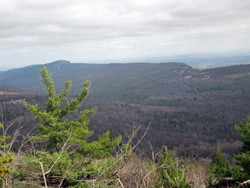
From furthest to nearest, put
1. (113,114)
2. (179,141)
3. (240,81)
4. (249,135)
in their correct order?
(240,81) → (113,114) → (179,141) → (249,135)

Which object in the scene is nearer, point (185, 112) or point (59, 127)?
point (59, 127)

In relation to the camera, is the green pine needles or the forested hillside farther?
the forested hillside

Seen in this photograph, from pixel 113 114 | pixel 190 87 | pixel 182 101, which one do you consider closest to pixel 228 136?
pixel 113 114

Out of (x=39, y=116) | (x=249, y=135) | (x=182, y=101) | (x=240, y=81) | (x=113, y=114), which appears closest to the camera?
(x=39, y=116)

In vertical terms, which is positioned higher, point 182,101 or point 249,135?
point 249,135

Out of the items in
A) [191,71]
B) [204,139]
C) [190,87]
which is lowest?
[204,139]

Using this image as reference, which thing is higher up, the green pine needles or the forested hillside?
the green pine needles

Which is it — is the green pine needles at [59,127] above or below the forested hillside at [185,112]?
above

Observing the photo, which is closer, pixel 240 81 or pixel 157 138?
pixel 157 138

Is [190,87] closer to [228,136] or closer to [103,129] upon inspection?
[228,136]

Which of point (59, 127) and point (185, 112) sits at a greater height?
point (59, 127)

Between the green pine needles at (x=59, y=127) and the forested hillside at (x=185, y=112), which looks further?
the forested hillside at (x=185, y=112)

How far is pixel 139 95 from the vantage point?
14362 cm

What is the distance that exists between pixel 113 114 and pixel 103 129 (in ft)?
61.3
